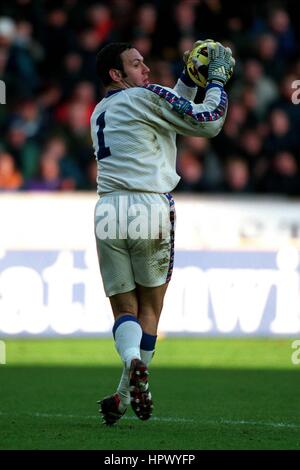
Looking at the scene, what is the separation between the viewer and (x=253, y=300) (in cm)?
1281

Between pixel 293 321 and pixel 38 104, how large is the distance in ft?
15.8

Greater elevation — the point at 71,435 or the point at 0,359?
the point at 71,435

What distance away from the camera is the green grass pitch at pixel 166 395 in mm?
6426

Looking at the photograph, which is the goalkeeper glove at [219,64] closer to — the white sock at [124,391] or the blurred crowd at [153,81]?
the white sock at [124,391]

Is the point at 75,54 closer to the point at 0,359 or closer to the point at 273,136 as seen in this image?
the point at 273,136

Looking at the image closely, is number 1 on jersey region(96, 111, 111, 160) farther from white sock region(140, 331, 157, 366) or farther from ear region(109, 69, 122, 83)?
white sock region(140, 331, 157, 366)

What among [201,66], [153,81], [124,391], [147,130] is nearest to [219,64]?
[201,66]

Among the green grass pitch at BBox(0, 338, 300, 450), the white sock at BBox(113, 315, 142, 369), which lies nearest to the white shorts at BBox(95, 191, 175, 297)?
the white sock at BBox(113, 315, 142, 369)

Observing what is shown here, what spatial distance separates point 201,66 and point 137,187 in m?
0.89

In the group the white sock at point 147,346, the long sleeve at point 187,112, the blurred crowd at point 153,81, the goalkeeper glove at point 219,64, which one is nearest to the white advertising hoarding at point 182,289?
the blurred crowd at point 153,81

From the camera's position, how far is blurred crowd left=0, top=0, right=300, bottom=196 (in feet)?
48.4

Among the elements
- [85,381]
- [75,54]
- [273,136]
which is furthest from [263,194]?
[85,381]

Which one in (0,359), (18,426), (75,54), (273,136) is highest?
(75,54)
